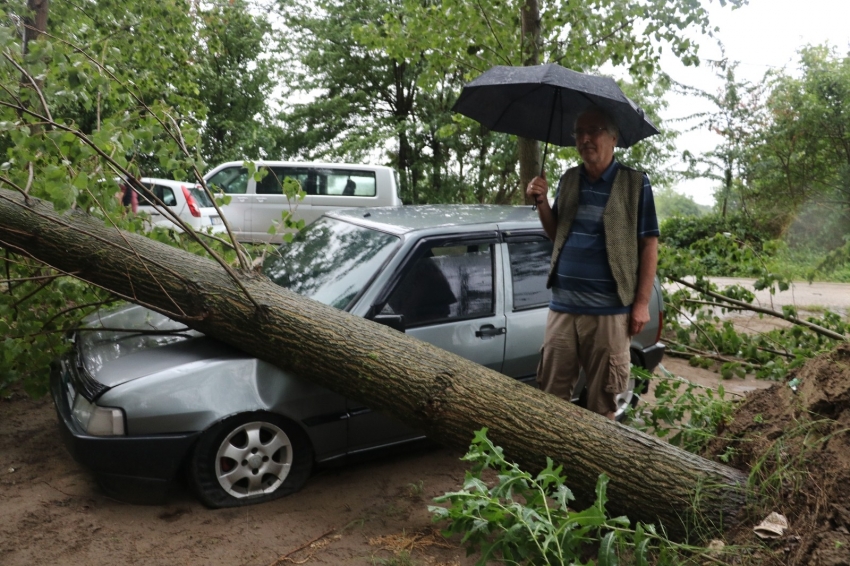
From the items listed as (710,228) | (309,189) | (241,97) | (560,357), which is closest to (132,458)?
(560,357)

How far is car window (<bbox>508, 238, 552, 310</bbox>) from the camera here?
183 inches

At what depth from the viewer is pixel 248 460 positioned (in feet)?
12.2

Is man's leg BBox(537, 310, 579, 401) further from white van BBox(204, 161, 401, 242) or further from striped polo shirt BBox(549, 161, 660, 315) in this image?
white van BBox(204, 161, 401, 242)

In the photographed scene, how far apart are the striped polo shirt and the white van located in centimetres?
1221

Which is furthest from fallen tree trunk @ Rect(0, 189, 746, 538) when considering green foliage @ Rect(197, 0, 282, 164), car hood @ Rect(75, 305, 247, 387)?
green foliage @ Rect(197, 0, 282, 164)

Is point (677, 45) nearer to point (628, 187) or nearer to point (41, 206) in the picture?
point (628, 187)

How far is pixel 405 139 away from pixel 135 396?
18.8 meters

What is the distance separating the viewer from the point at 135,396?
3498mm

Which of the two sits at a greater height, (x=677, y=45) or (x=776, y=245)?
(x=677, y=45)

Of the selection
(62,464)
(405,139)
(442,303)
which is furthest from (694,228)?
(62,464)

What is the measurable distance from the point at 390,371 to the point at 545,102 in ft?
5.81

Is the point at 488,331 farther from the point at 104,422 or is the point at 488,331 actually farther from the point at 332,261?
the point at 104,422

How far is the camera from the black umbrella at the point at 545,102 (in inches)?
146

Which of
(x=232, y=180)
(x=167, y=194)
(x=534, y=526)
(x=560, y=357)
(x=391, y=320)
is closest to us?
(x=534, y=526)
